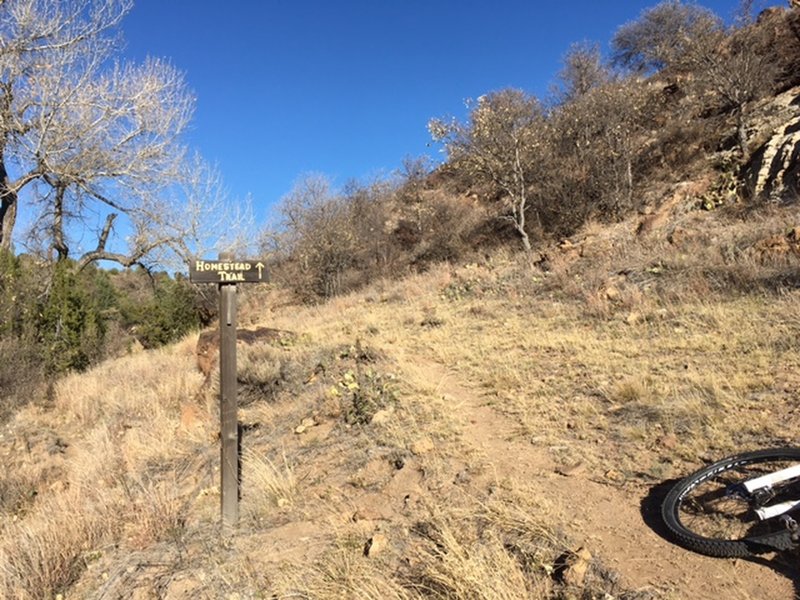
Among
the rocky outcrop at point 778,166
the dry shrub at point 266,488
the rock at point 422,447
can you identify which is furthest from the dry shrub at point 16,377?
the rocky outcrop at point 778,166

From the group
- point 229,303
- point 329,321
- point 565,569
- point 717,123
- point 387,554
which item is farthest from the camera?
point 717,123

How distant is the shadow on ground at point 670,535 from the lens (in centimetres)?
279

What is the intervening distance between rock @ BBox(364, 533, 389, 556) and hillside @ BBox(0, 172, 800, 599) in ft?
0.07

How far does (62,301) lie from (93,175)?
3183 millimetres

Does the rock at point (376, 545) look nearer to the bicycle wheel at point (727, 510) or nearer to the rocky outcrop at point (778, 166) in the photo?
the bicycle wheel at point (727, 510)

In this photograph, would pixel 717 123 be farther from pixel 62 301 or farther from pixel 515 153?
pixel 62 301

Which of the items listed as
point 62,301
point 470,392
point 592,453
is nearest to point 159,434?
point 470,392

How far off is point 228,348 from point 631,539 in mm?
3409

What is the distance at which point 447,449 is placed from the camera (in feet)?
17.1

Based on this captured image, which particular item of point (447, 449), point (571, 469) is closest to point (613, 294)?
point (447, 449)

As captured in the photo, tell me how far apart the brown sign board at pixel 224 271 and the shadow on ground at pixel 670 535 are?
3565 mm

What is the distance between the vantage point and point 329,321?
15.0m

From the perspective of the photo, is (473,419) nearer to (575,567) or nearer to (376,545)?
(376,545)

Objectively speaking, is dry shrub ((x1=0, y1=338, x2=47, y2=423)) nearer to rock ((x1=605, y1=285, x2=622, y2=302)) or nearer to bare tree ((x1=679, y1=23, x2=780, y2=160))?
rock ((x1=605, y1=285, x2=622, y2=302))
